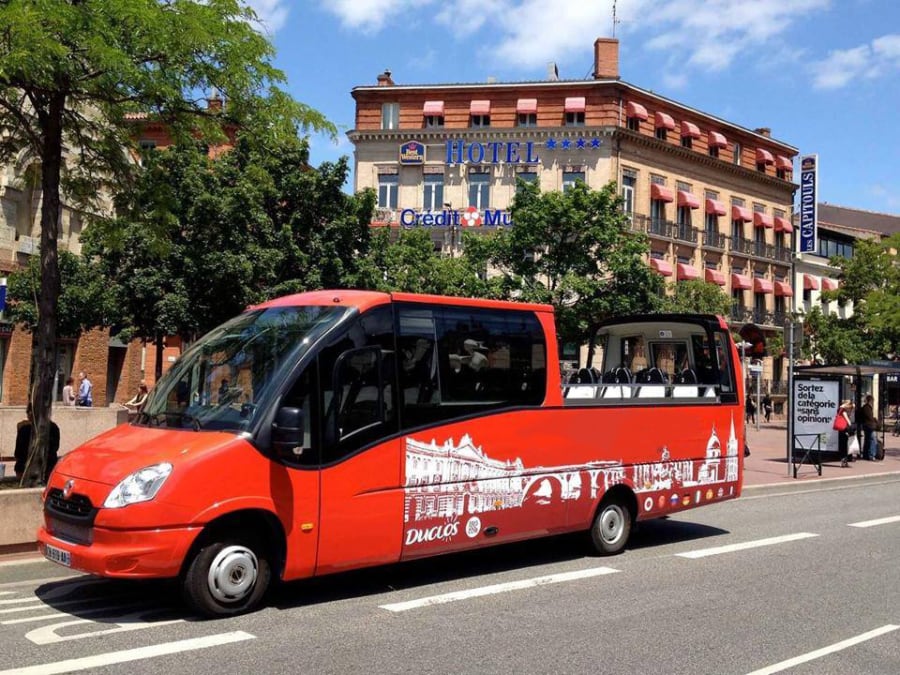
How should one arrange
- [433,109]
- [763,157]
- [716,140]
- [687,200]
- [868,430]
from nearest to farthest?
[868,430]
[433,109]
[687,200]
[716,140]
[763,157]

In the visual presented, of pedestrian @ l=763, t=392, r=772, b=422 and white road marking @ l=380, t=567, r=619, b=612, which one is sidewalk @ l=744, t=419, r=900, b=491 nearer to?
white road marking @ l=380, t=567, r=619, b=612

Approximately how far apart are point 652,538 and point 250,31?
25.9ft

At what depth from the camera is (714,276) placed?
173ft

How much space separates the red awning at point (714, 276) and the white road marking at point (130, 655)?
4880 cm

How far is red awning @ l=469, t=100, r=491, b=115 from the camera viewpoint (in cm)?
4725

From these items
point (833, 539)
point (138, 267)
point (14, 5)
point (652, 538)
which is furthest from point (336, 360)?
point (138, 267)

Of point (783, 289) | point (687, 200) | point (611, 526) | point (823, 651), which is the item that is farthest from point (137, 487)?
point (783, 289)

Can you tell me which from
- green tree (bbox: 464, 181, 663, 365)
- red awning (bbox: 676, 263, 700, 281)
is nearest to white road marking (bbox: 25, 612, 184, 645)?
green tree (bbox: 464, 181, 663, 365)

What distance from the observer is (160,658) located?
5703mm

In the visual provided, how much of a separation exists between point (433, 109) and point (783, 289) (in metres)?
25.8

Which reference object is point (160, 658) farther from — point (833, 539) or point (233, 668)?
point (833, 539)

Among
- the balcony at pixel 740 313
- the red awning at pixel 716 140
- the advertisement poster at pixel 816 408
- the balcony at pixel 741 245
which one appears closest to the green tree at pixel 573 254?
the advertisement poster at pixel 816 408

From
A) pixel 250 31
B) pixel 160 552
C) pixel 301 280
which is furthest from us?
pixel 301 280

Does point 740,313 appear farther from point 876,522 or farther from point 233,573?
point 233,573
